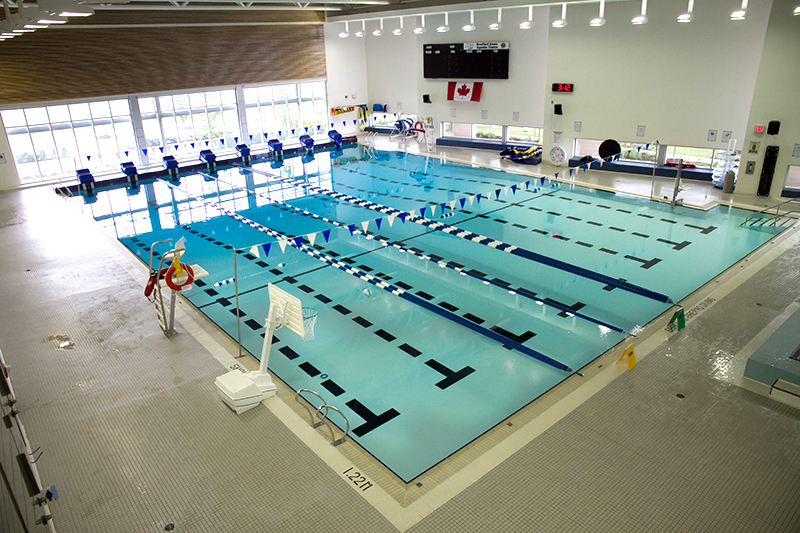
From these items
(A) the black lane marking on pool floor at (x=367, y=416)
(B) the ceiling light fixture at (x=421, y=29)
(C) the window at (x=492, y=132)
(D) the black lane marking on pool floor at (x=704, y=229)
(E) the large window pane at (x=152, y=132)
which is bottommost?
(A) the black lane marking on pool floor at (x=367, y=416)

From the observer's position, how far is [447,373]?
589cm

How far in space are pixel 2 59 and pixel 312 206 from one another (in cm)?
923

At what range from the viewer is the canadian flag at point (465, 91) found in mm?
17078

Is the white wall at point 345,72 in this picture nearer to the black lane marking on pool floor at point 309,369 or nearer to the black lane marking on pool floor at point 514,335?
the black lane marking on pool floor at point 514,335

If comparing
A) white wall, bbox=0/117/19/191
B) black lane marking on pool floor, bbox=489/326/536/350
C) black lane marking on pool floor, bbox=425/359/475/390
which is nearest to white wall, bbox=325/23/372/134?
white wall, bbox=0/117/19/191

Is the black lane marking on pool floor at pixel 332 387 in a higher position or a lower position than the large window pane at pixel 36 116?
lower

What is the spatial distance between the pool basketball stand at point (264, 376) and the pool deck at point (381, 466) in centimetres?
12

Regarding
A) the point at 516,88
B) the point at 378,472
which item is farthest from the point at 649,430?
the point at 516,88

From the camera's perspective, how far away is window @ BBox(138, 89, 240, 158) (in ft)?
55.7

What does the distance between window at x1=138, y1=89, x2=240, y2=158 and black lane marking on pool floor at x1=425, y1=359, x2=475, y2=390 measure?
47.9ft

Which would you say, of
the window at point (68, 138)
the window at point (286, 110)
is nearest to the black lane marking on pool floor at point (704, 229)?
the window at point (286, 110)

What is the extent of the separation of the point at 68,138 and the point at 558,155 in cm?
1453

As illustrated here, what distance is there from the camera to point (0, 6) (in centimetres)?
1312

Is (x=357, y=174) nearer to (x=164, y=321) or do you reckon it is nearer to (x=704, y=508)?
(x=164, y=321)
